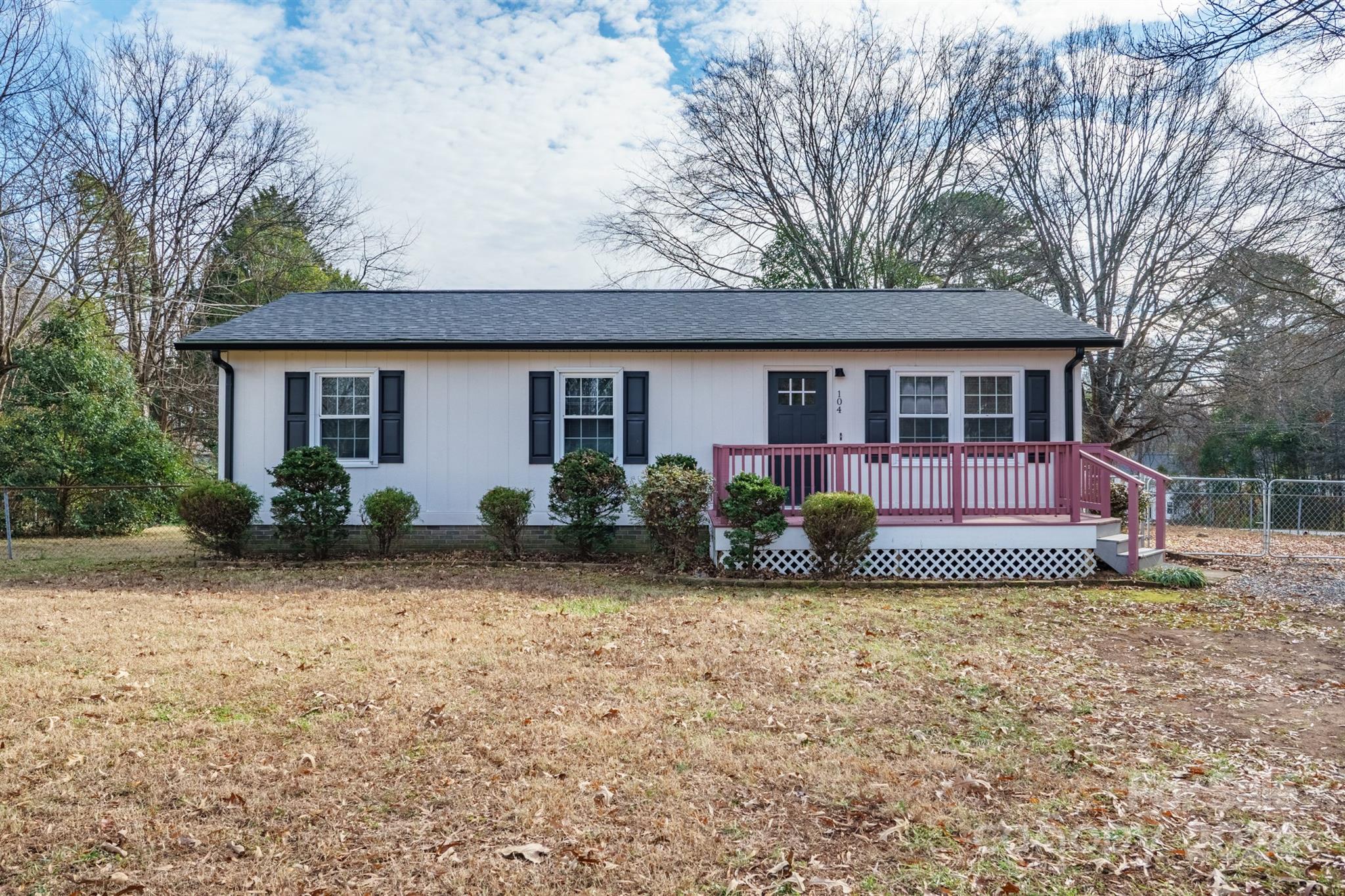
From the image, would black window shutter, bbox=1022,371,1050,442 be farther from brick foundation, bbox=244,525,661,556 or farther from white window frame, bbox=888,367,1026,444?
brick foundation, bbox=244,525,661,556

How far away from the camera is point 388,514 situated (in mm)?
10695

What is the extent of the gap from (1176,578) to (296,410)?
11.6 metres

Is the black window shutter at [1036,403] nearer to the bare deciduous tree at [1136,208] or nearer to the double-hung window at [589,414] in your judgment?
the double-hung window at [589,414]

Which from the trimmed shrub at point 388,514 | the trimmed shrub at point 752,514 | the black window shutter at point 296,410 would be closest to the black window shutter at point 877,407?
the trimmed shrub at point 752,514

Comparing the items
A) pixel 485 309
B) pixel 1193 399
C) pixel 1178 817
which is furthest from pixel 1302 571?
pixel 485 309

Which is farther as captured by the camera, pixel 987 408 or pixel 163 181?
pixel 163 181

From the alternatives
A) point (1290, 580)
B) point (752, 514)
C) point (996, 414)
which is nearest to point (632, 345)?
point (752, 514)

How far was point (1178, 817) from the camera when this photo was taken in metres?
3.30

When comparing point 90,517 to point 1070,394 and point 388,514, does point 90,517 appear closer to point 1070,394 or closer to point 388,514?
point 388,514

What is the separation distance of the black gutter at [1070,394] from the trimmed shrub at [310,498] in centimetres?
1008

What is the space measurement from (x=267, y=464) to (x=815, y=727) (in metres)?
9.65

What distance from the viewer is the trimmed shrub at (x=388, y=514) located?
10.7 m

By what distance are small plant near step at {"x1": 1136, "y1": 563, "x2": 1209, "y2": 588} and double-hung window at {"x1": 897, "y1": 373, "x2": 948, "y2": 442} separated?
10.1 ft

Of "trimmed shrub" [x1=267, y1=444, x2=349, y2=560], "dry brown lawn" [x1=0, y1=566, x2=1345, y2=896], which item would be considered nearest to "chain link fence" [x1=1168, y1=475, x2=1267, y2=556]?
"dry brown lawn" [x1=0, y1=566, x2=1345, y2=896]
